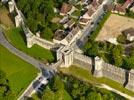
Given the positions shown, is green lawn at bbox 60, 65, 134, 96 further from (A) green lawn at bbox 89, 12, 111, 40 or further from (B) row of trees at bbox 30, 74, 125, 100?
(A) green lawn at bbox 89, 12, 111, 40

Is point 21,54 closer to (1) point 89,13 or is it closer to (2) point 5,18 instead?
(2) point 5,18

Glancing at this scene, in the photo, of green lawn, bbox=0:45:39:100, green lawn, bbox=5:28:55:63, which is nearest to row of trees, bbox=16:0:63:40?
green lawn, bbox=5:28:55:63

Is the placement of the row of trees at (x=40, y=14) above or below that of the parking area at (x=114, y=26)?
above

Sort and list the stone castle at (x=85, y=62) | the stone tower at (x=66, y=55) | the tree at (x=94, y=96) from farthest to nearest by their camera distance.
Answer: the stone tower at (x=66, y=55) → the stone castle at (x=85, y=62) → the tree at (x=94, y=96)

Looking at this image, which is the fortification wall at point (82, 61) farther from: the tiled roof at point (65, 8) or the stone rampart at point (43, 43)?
the tiled roof at point (65, 8)

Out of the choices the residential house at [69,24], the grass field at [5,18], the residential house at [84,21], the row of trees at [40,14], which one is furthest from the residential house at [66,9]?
the grass field at [5,18]

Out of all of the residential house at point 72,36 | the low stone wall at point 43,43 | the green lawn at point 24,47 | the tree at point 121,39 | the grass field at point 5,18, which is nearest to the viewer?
the green lawn at point 24,47

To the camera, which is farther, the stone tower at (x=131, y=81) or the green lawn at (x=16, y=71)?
the green lawn at (x=16, y=71)
